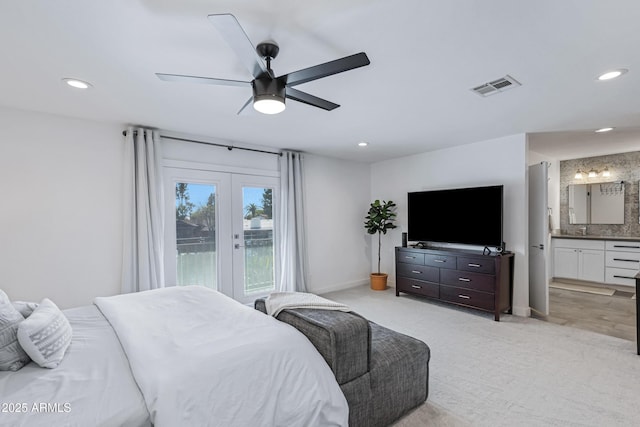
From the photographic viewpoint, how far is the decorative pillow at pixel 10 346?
138 centimetres

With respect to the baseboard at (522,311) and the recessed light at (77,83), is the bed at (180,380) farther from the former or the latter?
the baseboard at (522,311)

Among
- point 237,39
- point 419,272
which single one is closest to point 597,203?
point 419,272

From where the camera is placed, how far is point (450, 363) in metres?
2.72

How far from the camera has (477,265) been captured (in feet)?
13.0

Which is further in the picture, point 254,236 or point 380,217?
point 380,217

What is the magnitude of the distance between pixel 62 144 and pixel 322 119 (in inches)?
109

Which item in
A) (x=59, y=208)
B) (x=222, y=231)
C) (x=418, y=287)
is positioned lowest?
(x=418, y=287)

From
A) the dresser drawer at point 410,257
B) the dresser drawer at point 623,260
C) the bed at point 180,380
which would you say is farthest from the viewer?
the dresser drawer at point 623,260

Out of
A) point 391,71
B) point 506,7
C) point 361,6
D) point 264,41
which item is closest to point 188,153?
point 264,41

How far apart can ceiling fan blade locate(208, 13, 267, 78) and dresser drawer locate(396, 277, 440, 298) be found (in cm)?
387

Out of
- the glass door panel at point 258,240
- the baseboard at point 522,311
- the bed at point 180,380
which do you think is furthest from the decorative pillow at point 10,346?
the baseboard at point 522,311

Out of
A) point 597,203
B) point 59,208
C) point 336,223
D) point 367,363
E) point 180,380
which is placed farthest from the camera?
point 597,203

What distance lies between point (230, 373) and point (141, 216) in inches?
109

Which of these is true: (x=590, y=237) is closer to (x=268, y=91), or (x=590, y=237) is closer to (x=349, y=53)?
(x=349, y=53)
